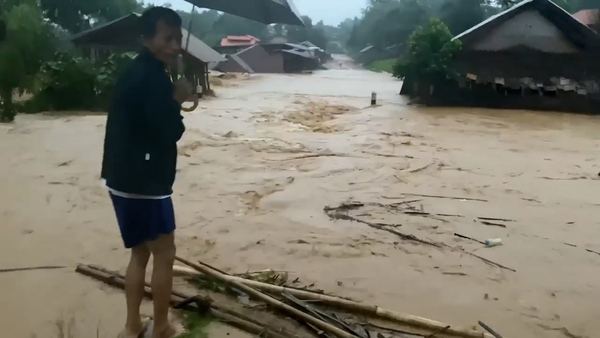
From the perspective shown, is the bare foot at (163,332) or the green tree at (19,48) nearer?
the bare foot at (163,332)

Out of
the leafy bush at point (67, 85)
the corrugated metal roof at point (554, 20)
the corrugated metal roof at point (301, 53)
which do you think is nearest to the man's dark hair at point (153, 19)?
the leafy bush at point (67, 85)

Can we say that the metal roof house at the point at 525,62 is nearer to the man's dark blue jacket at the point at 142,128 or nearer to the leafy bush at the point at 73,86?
the leafy bush at the point at 73,86

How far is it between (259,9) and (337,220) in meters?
1.89

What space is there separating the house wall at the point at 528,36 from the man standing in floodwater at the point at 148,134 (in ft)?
42.5

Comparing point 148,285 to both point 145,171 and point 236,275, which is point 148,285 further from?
point 145,171

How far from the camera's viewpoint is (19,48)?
1265 cm

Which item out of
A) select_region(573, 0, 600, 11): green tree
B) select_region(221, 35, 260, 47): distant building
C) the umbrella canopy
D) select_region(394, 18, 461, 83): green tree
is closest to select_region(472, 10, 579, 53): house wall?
select_region(394, 18, 461, 83): green tree

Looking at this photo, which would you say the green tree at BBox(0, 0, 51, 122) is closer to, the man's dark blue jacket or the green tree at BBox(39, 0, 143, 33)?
the green tree at BBox(39, 0, 143, 33)

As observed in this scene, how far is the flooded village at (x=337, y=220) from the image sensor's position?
9.71 feet

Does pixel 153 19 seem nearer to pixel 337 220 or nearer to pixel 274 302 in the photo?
pixel 274 302

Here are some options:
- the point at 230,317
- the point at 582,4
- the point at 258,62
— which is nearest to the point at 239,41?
the point at 258,62

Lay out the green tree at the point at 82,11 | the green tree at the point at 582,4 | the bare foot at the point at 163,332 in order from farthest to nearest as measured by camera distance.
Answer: the green tree at the point at 582,4 < the green tree at the point at 82,11 < the bare foot at the point at 163,332

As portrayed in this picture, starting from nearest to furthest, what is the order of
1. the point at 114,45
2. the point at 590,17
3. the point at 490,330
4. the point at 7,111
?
the point at 490,330 < the point at 7,111 < the point at 114,45 < the point at 590,17

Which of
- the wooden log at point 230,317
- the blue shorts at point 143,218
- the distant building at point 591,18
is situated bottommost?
the wooden log at point 230,317
